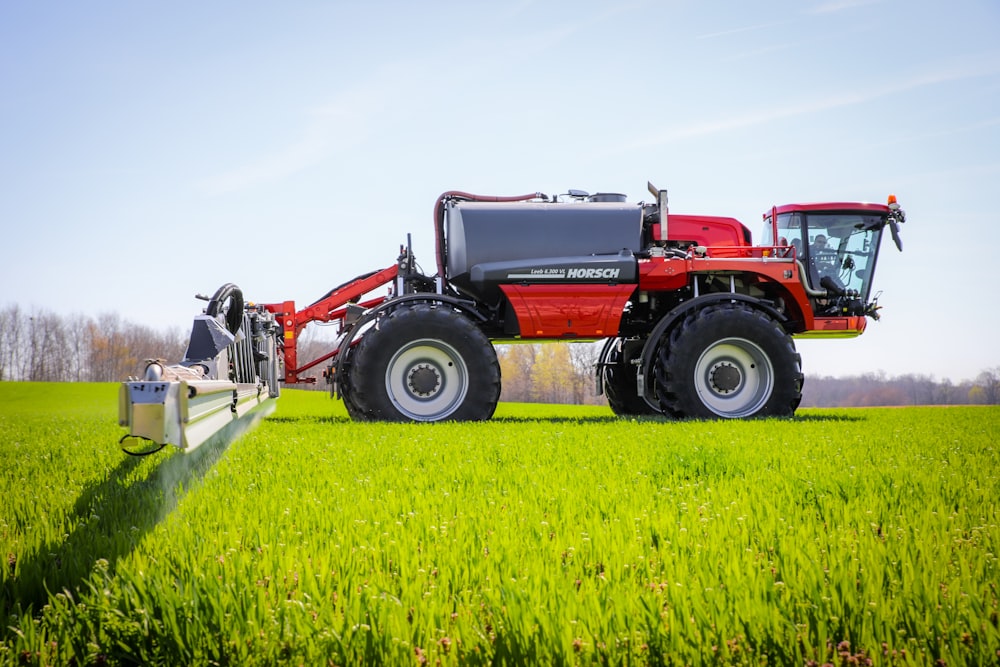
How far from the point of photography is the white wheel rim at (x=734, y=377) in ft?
35.2

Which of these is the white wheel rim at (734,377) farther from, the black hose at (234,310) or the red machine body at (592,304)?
the black hose at (234,310)

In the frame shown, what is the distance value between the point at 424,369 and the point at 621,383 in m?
4.41

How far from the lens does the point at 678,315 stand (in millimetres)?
10727

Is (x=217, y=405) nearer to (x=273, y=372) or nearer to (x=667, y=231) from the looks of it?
(x=273, y=372)

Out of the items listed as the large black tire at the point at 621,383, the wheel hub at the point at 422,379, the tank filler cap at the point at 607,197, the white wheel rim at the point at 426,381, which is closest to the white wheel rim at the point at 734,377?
the large black tire at the point at 621,383

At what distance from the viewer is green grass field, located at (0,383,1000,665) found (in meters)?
2.09

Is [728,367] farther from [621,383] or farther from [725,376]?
[621,383]

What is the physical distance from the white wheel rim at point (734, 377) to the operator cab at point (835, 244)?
207cm

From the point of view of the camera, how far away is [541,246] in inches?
427

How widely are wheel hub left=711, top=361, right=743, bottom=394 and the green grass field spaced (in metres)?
5.26

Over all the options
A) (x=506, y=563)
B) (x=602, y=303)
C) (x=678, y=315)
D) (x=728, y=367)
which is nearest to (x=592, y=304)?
(x=602, y=303)

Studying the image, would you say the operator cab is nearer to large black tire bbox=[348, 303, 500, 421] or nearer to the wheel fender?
the wheel fender

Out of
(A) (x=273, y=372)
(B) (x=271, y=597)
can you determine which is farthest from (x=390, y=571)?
(A) (x=273, y=372)

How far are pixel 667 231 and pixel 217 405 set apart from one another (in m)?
8.60
